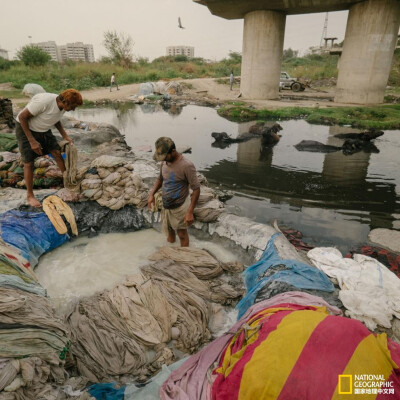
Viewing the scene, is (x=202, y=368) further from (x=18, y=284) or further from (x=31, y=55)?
(x=31, y=55)

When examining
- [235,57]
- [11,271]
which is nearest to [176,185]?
[11,271]

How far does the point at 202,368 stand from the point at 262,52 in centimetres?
1892

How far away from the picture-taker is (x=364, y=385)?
57.8 inches

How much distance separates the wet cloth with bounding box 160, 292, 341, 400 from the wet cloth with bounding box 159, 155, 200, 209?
1.51 metres

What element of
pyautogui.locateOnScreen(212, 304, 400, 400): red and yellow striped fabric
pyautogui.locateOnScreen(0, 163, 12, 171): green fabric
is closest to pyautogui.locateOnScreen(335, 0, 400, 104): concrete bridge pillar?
pyautogui.locateOnScreen(0, 163, 12, 171): green fabric

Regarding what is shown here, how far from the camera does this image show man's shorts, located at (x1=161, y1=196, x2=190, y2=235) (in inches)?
142

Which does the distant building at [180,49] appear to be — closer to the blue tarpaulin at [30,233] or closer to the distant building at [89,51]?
the distant building at [89,51]

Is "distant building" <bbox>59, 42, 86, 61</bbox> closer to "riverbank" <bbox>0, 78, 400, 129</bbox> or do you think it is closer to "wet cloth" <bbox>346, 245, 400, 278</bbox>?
"riverbank" <bbox>0, 78, 400, 129</bbox>

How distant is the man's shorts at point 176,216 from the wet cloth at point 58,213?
140cm

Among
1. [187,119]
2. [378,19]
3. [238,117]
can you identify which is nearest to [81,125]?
[187,119]

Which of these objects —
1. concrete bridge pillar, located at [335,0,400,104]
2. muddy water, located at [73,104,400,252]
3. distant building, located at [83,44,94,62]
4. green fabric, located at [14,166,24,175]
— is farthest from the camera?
distant building, located at [83,44,94,62]

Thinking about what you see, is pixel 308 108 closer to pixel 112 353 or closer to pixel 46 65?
pixel 112 353

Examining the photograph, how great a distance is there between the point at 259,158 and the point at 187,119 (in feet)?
22.4

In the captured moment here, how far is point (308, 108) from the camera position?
15.2 metres
